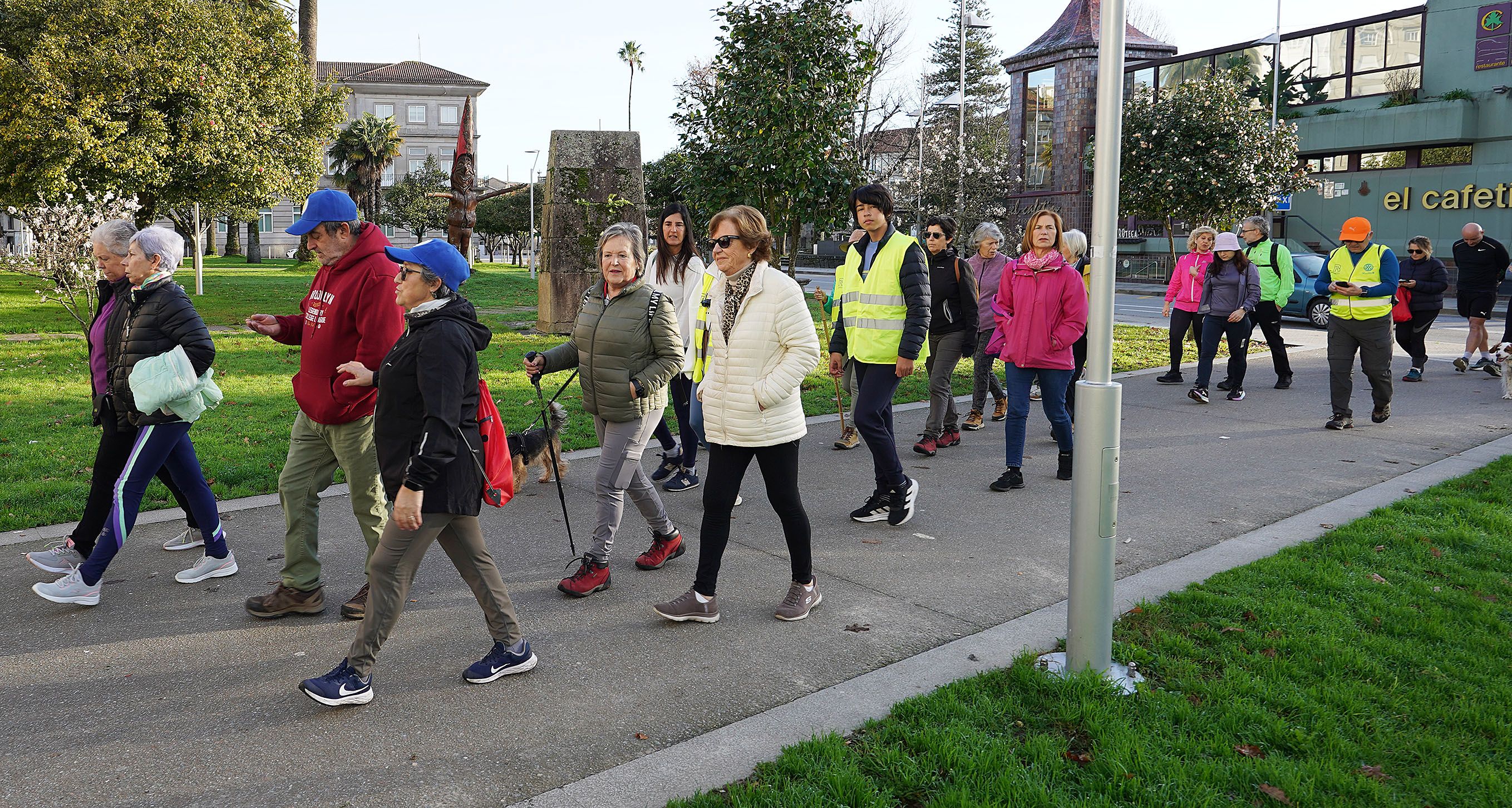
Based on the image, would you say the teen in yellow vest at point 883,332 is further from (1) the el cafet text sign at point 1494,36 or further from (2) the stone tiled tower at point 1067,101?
(2) the stone tiled tower at point 1067,101

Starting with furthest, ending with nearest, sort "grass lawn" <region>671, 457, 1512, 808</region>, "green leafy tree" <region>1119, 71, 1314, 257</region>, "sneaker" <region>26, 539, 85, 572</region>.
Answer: "green leafy tree" <region>1119, 71, 1314, 257</region>
"sneaker" <region>26, 539, 85, 572</region>
"grass lawn" <region>671, 457, 1512, 808</region>

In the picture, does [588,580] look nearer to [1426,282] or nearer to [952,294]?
[952,294]

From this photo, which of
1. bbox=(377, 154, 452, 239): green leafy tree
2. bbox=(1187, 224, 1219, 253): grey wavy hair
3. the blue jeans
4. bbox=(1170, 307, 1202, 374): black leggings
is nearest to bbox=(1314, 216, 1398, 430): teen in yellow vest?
bbox=(1187, 224, 1219, 253): grey wavy hair

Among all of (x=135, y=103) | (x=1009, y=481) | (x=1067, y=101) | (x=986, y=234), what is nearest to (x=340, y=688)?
(x=1009, y=481)

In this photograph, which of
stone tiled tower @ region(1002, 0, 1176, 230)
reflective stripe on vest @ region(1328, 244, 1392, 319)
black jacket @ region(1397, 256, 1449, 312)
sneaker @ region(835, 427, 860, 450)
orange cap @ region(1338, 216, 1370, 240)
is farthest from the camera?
stone tiled tower @ region(1002, 0, 1176, 230)

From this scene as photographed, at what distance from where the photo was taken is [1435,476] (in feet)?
23.6

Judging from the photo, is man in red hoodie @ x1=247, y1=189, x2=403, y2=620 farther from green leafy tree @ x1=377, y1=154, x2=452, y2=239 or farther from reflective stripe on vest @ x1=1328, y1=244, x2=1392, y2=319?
green leafy tree @ x1=377, y1=154, x2=452, y2=239

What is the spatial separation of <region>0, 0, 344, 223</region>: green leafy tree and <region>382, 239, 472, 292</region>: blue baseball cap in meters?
19.4

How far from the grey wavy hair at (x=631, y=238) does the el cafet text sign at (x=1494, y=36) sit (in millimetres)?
37106

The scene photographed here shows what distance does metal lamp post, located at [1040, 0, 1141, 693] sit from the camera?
3539mm

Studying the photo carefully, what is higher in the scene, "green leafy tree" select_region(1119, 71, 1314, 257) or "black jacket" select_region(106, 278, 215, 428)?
"green leafy tree" select_region(1119, 71, 1314, 257)

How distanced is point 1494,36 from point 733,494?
125 ft

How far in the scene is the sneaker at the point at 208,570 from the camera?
4.96 meters

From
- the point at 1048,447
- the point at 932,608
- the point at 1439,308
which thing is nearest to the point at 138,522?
the point at 932,608
